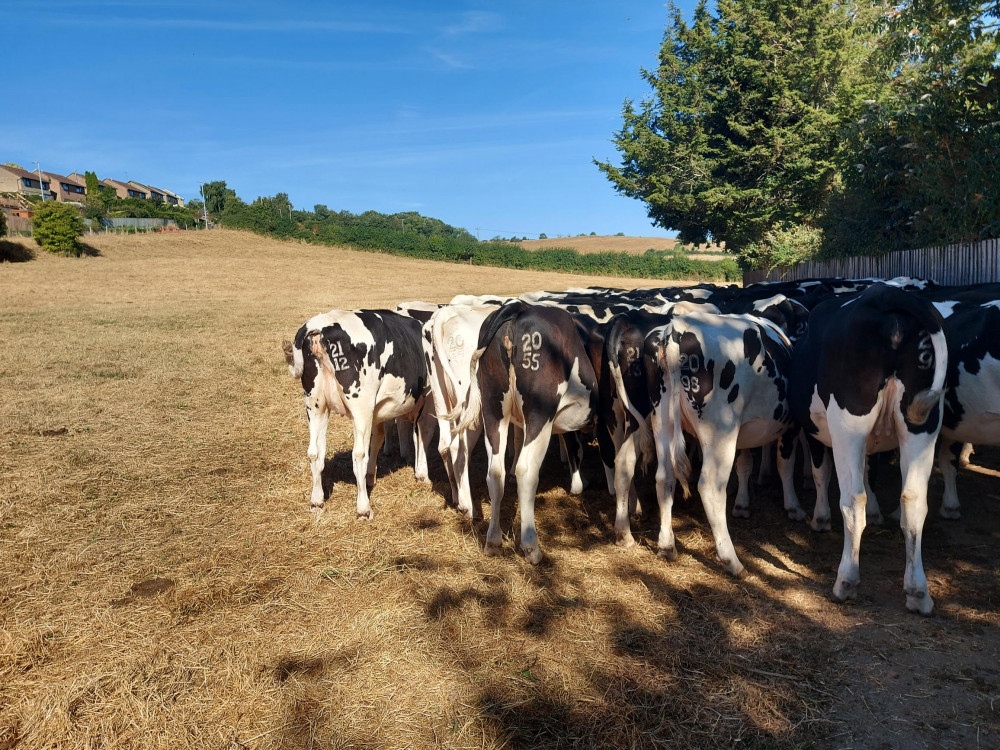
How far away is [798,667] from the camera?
3.96 m

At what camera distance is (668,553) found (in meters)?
5.62

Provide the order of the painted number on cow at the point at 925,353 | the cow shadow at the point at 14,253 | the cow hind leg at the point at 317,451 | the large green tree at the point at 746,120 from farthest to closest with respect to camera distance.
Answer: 1. the cow shadow at the point at 14,253
2. the large green tree at the point at 746,120
3. the cow hind leg at the point at 317,451
4. the painted number on cow at the point at 925,353

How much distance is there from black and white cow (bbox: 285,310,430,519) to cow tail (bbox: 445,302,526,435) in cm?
104

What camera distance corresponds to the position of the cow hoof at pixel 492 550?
5816 mm

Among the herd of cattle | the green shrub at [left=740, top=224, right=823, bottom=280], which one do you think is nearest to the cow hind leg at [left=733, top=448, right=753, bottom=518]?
the herd of cattle

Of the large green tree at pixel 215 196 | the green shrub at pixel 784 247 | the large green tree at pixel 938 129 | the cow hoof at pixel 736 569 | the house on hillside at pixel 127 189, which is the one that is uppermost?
the house on hillside at pixel 127 189

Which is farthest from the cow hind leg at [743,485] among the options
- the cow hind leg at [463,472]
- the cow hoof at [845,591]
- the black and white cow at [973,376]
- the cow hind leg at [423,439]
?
the cow hind leg at [423,439]

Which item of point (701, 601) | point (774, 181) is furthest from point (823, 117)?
point (701, 601)

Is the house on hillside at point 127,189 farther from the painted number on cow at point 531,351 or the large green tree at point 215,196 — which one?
the painted number on cow at point 531,351

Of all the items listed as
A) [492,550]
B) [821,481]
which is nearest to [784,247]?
[821,481]

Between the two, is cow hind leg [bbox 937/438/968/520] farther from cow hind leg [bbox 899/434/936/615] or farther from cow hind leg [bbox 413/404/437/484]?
cow hind leg [bbox 413/404/437/484]

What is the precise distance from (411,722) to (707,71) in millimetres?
28824

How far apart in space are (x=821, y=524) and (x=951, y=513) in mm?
1411

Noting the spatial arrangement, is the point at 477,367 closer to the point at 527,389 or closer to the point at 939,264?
the point at 527,389
